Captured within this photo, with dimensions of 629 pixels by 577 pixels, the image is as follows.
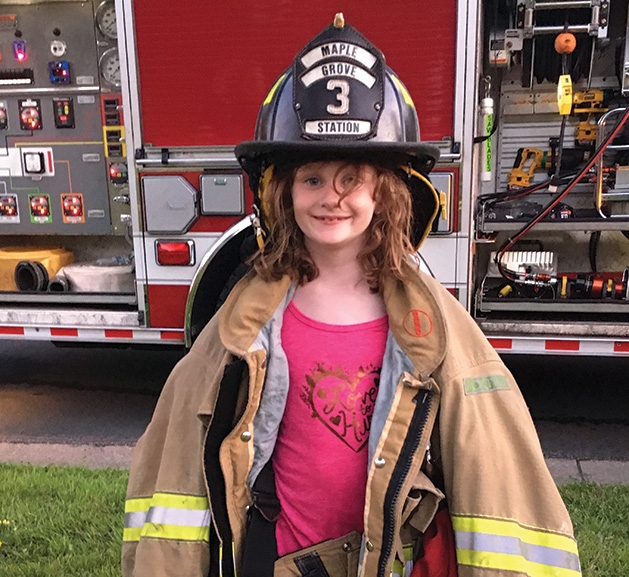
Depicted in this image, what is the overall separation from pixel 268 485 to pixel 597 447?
2.86m

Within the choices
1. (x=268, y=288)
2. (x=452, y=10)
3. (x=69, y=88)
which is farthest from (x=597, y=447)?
(x=69, y=88)

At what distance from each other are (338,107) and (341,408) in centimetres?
60

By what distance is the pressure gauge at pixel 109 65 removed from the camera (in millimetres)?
3926

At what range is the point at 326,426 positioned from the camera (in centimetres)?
133

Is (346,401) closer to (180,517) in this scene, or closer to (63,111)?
(180,517)

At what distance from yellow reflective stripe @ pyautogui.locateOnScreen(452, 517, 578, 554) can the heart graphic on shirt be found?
0.82ft

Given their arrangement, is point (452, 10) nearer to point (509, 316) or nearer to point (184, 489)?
point (509, 316)

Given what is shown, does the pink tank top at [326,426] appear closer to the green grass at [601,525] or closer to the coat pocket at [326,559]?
the coat pocket at [326,559]

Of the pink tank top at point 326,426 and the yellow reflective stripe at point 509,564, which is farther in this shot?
the pink tank top at point 326,426

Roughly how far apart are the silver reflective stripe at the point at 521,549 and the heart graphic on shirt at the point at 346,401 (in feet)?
0.88

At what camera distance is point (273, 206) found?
56.5 inches

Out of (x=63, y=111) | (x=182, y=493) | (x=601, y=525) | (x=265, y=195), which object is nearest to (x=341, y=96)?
(x=265, y=195)

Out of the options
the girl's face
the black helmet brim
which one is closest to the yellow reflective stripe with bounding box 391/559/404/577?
the girl's face

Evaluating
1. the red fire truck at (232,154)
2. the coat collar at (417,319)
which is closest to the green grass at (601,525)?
the red fire truck at (232,154)
